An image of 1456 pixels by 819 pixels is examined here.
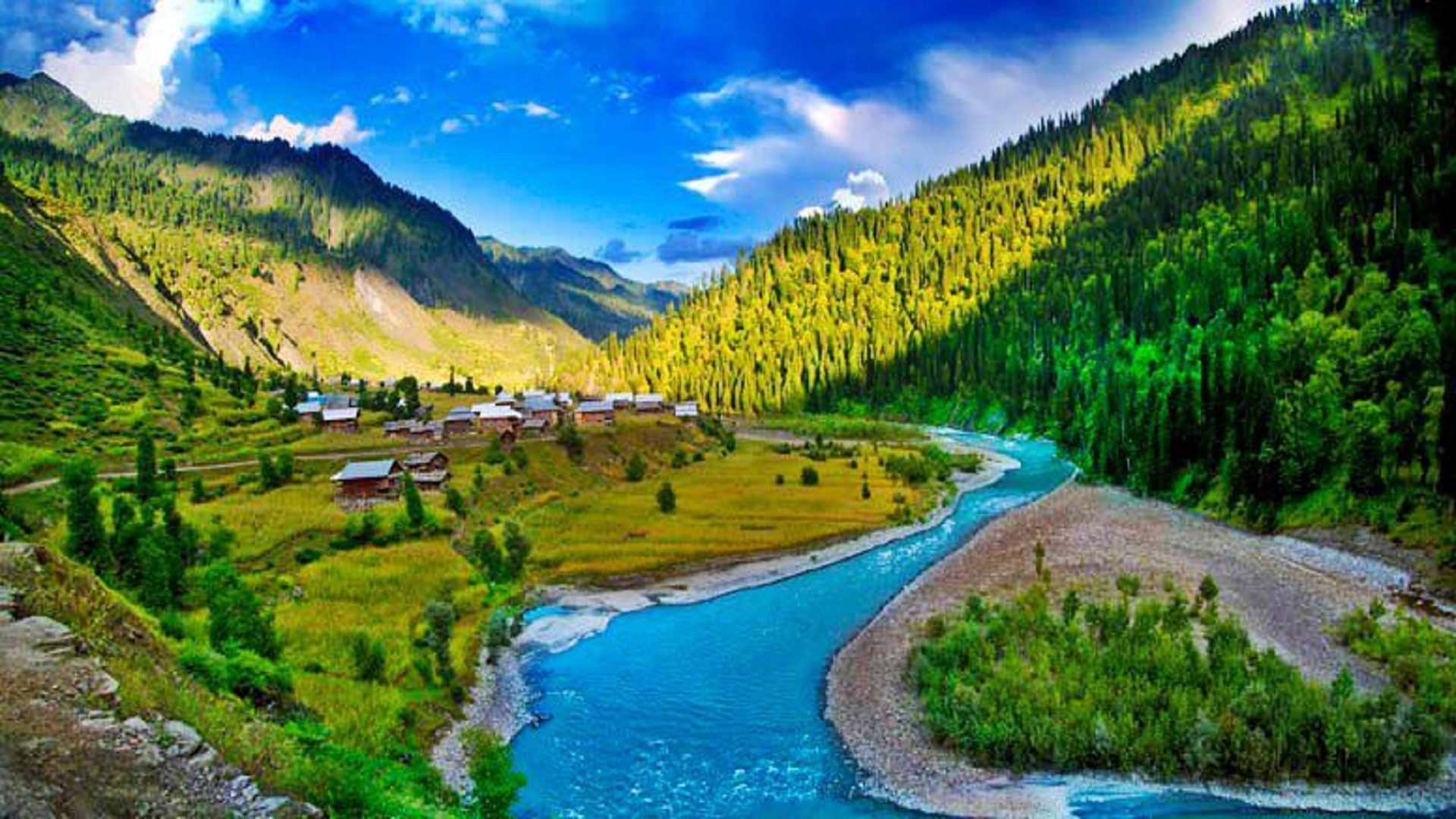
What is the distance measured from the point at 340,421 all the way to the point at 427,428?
13.6 m

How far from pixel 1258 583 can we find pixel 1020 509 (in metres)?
Answer: 28.6

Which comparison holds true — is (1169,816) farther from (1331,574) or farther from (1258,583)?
(1331,574)

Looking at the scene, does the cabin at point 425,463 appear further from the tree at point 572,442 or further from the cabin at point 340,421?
the cabin at point 340,421

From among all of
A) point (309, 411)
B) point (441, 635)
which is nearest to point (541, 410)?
point (309, 411)

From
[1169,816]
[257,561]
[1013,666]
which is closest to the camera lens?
[1169,816]

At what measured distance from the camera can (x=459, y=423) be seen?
97375 mm

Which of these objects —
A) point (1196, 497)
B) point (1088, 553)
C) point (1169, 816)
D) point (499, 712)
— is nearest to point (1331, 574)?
point (1088, 553)

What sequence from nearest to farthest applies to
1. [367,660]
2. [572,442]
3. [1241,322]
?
1. [367,660]
2. [1241,322]
3. [572,442]

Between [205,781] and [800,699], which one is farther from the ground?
[205,781]

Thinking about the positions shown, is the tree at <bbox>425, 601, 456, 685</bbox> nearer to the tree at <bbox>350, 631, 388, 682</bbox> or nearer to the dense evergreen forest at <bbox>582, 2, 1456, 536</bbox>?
the tree at <bbox>350, 631, 388, 682</bbox>

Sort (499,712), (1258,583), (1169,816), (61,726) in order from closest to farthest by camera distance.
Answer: (61,726) → (1169,816) → (499,712) → (1258,583)

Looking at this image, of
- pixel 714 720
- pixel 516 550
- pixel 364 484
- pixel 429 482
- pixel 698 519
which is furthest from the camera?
pixel 429 482

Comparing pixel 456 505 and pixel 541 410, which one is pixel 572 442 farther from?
pixel 456 505

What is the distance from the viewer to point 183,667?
64.4ft
